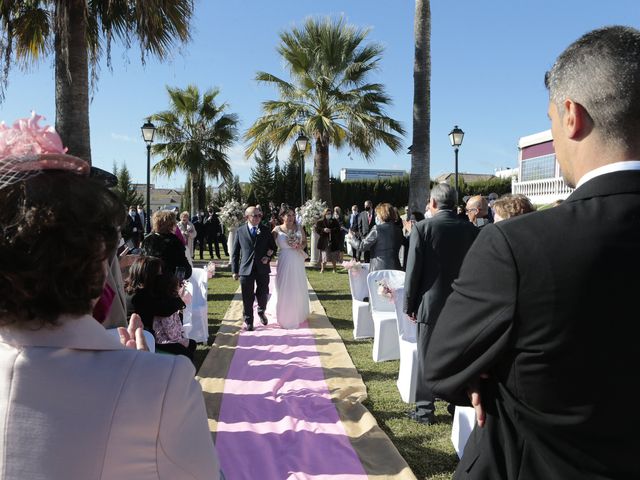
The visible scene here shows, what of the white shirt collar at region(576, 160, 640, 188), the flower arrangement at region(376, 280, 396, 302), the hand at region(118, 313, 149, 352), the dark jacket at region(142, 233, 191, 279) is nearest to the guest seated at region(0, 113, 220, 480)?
the hand at region(118, 313, 149, 352)

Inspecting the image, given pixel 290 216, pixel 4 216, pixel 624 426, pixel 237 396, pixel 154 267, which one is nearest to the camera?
pixel 4 216

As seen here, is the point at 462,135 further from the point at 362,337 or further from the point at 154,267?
the point at 154,267

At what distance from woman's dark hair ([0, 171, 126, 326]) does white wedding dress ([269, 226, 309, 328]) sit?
6.92 metres

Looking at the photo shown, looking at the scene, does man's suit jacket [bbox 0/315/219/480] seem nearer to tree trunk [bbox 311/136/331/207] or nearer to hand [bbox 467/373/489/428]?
hand [bbox 467/373/489/428]

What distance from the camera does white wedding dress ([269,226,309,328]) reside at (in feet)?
26.1

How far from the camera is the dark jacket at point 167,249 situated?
17.8 ft

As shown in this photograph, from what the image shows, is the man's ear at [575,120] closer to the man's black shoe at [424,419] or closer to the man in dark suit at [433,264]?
the man in dark suit at [433,264]

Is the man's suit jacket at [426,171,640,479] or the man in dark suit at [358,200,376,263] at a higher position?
the man in dark suit at [358,200,376,263]

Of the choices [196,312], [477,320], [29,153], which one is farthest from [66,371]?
[196,312]

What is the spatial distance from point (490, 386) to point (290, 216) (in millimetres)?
6832

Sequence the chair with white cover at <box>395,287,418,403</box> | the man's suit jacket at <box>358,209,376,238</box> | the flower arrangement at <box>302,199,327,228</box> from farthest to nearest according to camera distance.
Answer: the flower arrangement at <box>302,199,327,228</box> < the man's suit jacket at <box>358,209,376,238</box> < the chair with white cover at <box>395,287,418,403</box>

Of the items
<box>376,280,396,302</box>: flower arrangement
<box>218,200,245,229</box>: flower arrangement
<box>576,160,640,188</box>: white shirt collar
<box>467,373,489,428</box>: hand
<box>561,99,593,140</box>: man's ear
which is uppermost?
<box>218,200,245,229</box>: flower arrangement

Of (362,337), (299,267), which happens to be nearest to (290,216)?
(299,267)

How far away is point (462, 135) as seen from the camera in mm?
13805
